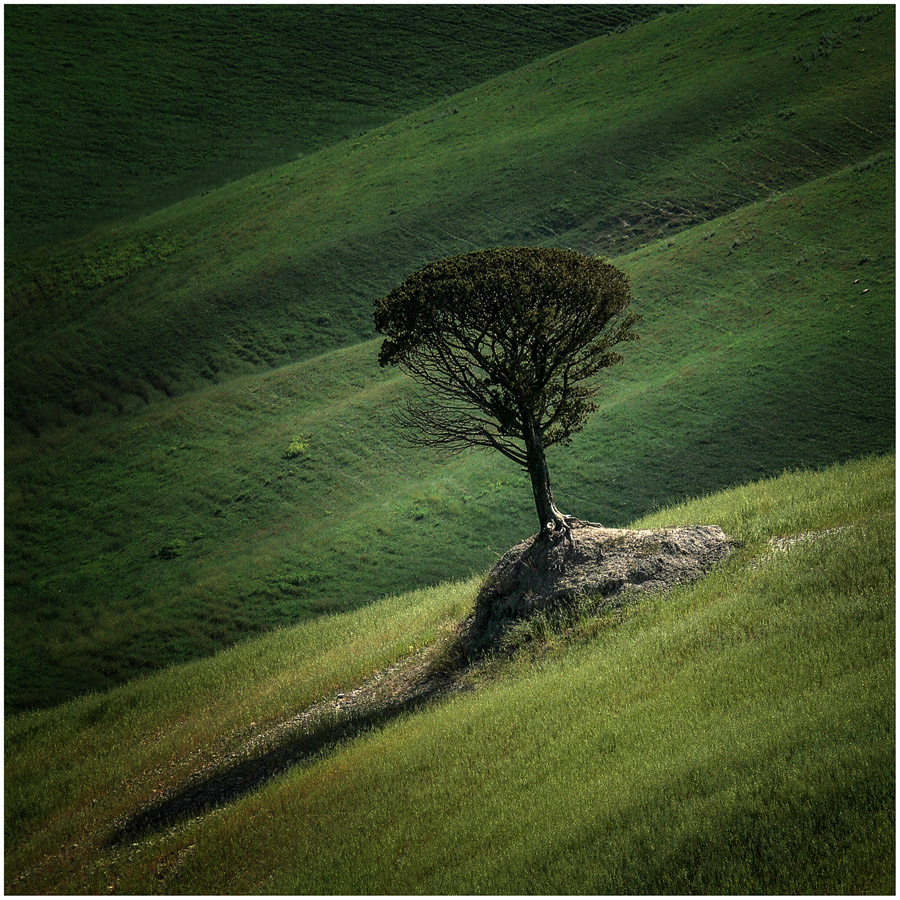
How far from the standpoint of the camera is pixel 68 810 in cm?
1620

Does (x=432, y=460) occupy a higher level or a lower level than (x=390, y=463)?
lower

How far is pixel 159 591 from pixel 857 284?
3093 cm

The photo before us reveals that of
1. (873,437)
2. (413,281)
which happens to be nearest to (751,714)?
(413,281)

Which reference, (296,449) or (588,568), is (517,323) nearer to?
(588,568)

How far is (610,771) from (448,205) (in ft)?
173

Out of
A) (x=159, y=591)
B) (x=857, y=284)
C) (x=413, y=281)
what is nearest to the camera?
(x=413, y=281)

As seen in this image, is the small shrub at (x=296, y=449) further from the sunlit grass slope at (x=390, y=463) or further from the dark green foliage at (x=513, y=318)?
the dark green foliage at (x=513, y=318)

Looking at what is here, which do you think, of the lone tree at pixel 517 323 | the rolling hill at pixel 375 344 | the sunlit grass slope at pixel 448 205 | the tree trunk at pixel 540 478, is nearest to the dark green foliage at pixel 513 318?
the lone tree at pixel 517 323

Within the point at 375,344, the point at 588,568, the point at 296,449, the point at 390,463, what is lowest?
the point at 390,463

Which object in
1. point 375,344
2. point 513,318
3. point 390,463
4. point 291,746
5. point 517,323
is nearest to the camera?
point 291,746

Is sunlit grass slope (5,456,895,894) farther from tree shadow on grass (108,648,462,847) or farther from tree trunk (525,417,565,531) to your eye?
tree trunk (525,417,565,531)

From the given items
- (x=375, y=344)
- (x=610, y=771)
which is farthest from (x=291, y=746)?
(x=375, y=344)

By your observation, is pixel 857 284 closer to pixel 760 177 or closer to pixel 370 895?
pixel 760 177

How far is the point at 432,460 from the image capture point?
35.1m
